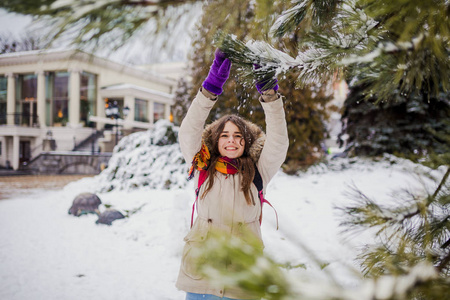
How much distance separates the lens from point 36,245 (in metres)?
4.43

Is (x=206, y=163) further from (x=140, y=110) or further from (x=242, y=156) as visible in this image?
(x=140, y=110)

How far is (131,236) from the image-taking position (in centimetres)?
483

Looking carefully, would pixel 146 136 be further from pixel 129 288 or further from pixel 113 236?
pixel 129 288

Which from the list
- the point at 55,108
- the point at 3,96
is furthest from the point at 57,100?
the point at 3,96

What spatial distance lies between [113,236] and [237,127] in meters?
3.88

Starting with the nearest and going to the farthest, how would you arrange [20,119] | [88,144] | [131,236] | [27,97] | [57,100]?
[131,236] < [20,119] < [88,144] < [27,97] < [57,100]

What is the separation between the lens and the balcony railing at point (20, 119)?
58.9 ft

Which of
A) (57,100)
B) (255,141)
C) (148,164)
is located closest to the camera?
(255,141)

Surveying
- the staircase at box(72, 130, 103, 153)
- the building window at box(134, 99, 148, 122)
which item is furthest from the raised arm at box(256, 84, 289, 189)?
the building window at box(134, 99, 148, 122)

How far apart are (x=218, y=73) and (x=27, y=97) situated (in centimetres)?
2334

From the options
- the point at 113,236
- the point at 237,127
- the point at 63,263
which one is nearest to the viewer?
the point at 237,127

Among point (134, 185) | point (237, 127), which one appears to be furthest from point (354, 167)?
point (237, 127)

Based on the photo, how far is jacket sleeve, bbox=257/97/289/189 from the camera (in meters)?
1.64

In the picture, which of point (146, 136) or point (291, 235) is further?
point (146, 136)
